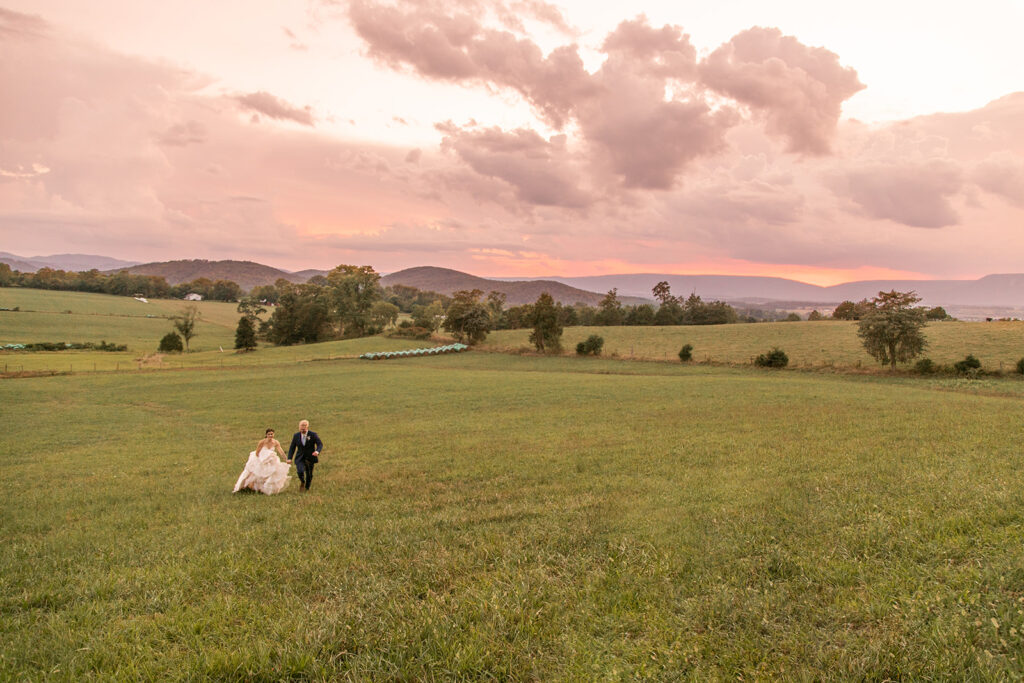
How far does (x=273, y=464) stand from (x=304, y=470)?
924mm

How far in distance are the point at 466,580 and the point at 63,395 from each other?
159 ft

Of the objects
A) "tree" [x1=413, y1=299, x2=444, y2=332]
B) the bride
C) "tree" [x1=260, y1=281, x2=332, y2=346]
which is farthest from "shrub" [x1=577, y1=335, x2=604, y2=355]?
"tree" [x1=260, y1=281, x2=332, y2=346]

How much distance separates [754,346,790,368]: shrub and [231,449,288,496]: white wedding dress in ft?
180

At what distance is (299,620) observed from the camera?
6.04 meters

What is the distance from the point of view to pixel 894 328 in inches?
1848

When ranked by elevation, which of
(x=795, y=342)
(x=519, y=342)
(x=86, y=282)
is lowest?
(x=519, y=342)

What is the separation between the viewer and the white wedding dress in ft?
→ 47.6

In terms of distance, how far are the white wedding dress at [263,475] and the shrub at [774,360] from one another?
5493 cm

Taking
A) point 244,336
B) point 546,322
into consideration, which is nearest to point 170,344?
point 244,336

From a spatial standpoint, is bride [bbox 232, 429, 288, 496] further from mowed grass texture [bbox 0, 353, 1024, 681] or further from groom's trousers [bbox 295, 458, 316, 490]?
mowed grass texture [bbox 0, 353, 1024, 681]

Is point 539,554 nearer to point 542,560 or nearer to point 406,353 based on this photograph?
point 542,560

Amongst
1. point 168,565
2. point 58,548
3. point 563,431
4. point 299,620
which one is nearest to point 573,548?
point 299,620

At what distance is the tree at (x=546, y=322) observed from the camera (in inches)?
2955

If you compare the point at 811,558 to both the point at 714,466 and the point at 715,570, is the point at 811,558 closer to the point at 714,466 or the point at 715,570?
the point at 715,570
